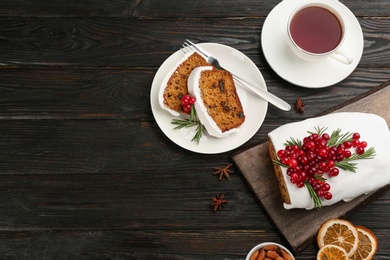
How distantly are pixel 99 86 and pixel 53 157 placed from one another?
0.28 m

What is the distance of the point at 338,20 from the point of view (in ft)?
5.13

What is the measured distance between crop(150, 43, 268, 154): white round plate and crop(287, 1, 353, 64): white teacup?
164 mm

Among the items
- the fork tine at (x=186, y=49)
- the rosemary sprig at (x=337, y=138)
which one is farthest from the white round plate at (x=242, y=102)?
the rosemary sprig at (x=337, y=138)

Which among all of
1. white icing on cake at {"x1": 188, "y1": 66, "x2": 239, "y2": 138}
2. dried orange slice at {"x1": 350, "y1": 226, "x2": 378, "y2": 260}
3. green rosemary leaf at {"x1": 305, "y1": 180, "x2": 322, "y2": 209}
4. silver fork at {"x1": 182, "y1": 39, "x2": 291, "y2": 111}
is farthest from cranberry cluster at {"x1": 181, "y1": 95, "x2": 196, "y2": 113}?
dried orange slice at {"x1": 350, "y1": 226, "x2": 378, "y2": 260}

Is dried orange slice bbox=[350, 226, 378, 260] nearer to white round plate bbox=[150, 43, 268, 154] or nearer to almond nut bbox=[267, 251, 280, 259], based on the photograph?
almond nut bbox=[267, 251, 280, 259]

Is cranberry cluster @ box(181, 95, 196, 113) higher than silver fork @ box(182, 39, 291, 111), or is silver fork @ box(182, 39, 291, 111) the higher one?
silver fork @ box(182, 39, 291, 111)

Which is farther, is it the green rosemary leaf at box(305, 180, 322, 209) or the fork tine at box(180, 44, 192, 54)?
the fork tine at box(180, 44, 192, 54)

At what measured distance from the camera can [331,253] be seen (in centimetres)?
149

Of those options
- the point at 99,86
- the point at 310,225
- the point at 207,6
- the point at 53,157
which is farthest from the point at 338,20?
the point at 53,157

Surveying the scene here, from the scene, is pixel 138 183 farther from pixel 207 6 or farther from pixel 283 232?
pixel 207 6

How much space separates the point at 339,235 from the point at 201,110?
0.57 metres

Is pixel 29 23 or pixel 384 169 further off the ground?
pixel 29 23

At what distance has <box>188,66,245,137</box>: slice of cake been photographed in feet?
5.06

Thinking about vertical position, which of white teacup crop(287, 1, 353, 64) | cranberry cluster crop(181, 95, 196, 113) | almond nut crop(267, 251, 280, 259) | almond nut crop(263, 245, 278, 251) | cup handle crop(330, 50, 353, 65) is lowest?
almond nut crop(267, 251, 280, 259)
